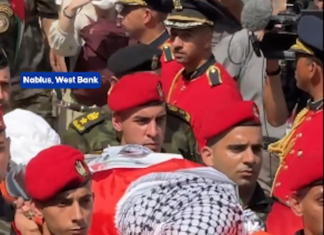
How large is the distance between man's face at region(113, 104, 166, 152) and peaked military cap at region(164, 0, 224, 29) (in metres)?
0.92

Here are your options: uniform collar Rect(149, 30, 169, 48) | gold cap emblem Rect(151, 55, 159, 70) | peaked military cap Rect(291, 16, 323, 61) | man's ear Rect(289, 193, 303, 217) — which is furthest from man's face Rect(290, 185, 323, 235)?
uniform collar Rect(149, 30, 169, 48)

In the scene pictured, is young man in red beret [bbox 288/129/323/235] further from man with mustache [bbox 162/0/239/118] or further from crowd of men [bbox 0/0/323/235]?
man with mustache [bbox 162/0/239/118]

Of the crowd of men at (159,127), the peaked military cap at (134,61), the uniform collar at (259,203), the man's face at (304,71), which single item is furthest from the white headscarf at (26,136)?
the man's face at (304,71)

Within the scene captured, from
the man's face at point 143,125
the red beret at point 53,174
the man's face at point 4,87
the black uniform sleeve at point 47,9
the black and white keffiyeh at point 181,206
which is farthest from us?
the black uniform sleeve at point 47,9

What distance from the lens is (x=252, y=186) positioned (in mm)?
4812

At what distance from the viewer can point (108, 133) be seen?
543 cm

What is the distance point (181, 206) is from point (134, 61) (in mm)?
2125

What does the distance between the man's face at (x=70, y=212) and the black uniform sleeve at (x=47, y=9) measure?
3415 millimetres

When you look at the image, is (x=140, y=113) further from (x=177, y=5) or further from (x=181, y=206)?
(x=181, y=206)

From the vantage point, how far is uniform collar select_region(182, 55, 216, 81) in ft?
19.2

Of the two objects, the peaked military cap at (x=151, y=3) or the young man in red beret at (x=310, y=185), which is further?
the peaked military cap at (x=151, y=3)

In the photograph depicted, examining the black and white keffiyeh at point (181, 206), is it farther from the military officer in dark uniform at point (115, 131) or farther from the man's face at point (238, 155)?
the military officer in dark uniform at point (115, 131)

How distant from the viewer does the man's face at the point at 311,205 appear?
108 inches

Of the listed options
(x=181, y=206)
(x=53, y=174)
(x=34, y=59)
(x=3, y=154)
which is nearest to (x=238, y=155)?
(x=3, y=154)
